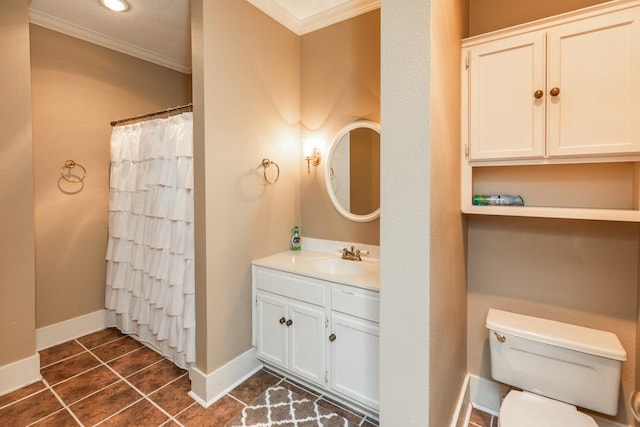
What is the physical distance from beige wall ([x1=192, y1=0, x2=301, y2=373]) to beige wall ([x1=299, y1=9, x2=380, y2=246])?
20 cm

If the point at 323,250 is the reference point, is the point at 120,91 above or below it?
above

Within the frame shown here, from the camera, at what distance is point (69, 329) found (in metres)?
2.63

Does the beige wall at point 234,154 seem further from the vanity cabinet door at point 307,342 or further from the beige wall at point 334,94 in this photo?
the vanity cabinet door at point 307,342

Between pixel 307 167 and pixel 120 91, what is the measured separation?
202cm

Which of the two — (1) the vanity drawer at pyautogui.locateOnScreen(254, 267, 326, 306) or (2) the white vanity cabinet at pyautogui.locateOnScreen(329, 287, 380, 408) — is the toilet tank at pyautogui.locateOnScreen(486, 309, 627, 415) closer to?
(2) the white vanity cabinet at pyautogui.locateOnScreen(329, 287, 380, 408)

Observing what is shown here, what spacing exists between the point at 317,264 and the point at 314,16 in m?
2.01

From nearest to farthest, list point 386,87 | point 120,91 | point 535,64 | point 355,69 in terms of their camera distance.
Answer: point 386,87 < point 535,64 < point 355,69 < point 120,91

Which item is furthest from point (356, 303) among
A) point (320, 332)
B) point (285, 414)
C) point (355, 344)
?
point (285, 414)

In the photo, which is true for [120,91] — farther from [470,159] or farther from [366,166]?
[470,159]

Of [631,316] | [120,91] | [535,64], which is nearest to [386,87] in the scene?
[535,64]

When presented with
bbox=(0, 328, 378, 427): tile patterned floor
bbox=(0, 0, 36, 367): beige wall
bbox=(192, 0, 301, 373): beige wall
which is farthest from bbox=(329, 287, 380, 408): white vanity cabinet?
bbox=(0, 0, 36, 367): beige wall

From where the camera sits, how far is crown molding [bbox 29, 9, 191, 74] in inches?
93.6

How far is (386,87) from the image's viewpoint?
3.70 feet

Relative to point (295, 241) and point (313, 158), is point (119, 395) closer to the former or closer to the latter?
point (295, 241)
